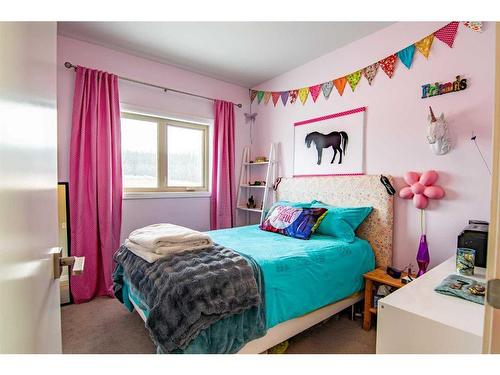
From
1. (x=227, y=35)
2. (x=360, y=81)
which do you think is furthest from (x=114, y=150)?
(x=360, y=81)

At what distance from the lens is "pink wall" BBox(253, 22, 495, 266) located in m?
1.82

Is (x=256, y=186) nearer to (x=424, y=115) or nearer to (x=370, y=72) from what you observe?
(x=370, y=72)

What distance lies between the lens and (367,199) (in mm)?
2402

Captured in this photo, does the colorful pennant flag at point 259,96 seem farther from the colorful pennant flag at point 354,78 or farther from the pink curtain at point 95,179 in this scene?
the pink curtain at point 95,179

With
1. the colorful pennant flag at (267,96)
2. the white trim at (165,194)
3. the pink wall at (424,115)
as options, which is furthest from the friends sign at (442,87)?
the white trim at (165,194)

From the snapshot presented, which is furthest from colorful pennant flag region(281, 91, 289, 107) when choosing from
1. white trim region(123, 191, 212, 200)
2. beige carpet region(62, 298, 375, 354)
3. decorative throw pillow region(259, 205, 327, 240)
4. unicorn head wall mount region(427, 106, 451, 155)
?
beige carpet region(62, 298, 375, 354)

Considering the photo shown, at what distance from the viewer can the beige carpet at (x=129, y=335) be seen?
71.1 inches

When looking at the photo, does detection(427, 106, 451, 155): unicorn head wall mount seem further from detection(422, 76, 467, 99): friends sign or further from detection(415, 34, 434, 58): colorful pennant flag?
detection(415, 34, 434, 58): colorful pennant flag

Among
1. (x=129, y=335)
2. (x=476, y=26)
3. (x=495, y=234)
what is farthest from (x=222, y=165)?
(x=495, y=234)

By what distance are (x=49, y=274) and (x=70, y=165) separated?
2145 mm

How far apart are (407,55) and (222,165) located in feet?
7.53

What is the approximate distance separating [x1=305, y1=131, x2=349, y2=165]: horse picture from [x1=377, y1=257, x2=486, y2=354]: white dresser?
173 centimetres

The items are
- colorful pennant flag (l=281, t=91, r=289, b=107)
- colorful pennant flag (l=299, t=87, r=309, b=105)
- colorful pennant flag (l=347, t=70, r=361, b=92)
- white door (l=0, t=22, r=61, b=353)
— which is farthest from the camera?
colorful pennant flag (l=281, t=91, r=289, b=107)
